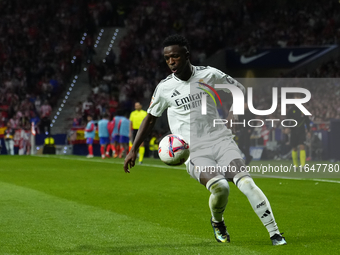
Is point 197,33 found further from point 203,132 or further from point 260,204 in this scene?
point 260,204

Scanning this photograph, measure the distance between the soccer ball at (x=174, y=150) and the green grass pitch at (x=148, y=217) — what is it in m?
0.89

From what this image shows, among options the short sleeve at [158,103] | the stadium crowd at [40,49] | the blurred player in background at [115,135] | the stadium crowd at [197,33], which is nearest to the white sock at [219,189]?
the short sleeve at [158,103]

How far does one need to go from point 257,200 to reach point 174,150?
3.23ft

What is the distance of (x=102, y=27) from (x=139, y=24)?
349 cm

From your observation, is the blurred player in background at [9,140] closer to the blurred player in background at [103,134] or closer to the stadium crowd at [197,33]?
the stadium crowd at [197,33]

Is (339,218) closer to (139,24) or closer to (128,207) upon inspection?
(128,207)

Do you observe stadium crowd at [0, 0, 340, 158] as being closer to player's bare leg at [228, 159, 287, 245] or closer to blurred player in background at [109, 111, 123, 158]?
blurred player in background at [109, 111, 123, 158]

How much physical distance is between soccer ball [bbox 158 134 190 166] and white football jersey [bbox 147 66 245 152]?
0.29ft

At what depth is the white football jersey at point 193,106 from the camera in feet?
21.3

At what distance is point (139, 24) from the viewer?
37156 millimetres

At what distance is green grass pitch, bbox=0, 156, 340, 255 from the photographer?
6.34 metres

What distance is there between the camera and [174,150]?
20.9 ft

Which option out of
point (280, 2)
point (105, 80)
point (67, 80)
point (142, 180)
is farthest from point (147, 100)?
point (142, 180)

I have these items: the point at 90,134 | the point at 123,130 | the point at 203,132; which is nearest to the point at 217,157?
the point at 203,132
